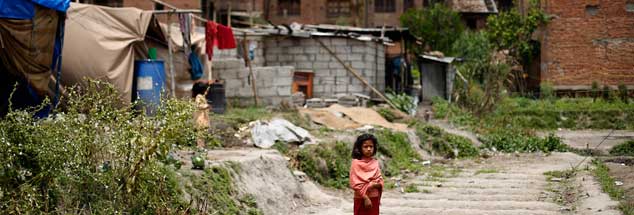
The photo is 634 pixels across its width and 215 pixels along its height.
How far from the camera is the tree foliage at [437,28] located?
4206cm

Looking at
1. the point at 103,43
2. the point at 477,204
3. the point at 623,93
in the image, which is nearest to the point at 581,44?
the point at 623,93

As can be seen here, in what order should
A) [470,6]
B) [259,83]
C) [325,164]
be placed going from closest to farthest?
[325,164] → [259,83] → [470,6]

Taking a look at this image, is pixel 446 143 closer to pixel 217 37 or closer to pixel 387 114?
pixel 387 114

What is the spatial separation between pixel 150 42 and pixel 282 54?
28.0ft

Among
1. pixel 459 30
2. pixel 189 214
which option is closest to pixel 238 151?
pixel 189 214

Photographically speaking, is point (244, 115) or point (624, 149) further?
point (624, 149)

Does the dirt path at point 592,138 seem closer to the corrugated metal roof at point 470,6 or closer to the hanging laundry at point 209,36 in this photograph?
the hanging laundry at point 209,36

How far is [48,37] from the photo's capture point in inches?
466

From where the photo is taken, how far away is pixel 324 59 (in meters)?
25.4

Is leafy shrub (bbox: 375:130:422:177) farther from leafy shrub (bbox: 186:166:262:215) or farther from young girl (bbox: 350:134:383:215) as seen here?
young girl (bbox: 350:134:383:215)

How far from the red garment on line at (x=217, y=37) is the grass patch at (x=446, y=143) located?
14.1 ft

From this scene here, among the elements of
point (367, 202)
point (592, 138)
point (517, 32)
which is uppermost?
point (517, 32)

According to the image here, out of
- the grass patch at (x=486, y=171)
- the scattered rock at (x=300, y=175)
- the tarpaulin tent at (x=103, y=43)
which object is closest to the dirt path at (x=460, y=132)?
the grass patch at (x=486, y=171)

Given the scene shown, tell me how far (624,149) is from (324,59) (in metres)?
9.13
